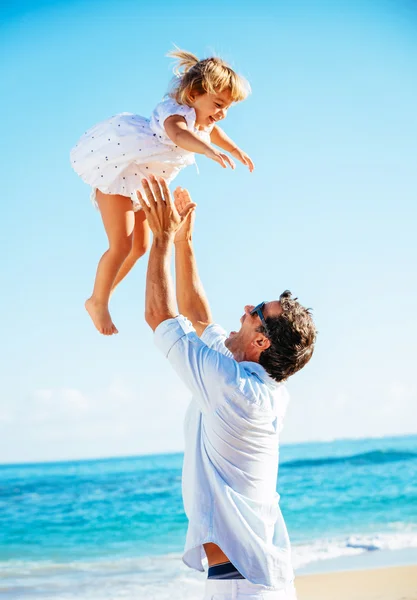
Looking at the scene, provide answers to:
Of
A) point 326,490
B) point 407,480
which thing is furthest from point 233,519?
point 407,480

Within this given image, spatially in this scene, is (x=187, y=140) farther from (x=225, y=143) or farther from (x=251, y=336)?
(x=251, y=336)

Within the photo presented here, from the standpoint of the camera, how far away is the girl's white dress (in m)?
2.96

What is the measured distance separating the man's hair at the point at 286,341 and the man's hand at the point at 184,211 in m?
0.42

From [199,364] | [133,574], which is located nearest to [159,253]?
[199,364]

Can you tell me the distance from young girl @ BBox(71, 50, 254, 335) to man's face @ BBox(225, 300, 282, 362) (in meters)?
0.60

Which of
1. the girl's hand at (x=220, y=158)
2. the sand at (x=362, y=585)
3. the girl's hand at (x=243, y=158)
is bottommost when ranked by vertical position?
the sand at (x=362, y=585)

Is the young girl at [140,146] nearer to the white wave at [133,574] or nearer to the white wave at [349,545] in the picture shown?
the white wave at [133,574]

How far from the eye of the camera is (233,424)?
96.7 inches

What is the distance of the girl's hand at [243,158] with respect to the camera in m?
3.17

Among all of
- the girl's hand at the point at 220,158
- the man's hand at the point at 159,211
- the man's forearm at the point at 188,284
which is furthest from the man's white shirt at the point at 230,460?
the girl's hand at the point at 220,158

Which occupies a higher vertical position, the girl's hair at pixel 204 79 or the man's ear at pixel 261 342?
the girl's hair at pixel 204 79

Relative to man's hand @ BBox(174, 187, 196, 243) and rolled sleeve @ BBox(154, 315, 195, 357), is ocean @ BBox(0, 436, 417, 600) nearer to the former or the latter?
man's hand @ BBox(174, 187, 196, 243)

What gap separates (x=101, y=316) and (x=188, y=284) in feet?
1.49

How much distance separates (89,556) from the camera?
33.9ft
